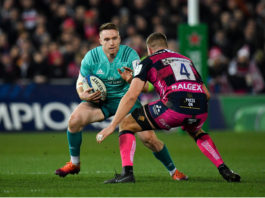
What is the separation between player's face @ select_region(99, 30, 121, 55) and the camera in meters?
8.59

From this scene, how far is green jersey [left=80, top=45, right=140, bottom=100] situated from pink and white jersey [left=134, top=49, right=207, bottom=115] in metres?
0.97

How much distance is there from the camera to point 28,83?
17266mm

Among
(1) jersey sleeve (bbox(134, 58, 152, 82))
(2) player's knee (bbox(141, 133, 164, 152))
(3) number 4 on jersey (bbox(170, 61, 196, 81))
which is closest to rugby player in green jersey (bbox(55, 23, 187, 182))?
(2) player's knee (bbox(141, 133, 164, 152))

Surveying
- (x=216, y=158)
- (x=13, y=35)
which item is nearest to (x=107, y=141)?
(x=13, y=35)

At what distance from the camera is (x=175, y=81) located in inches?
302

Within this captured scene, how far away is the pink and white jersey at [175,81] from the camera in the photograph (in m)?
7.63

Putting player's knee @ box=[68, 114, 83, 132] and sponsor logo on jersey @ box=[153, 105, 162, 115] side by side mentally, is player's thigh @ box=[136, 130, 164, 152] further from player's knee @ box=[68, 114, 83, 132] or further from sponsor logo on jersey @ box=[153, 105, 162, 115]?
player's knee @ box=[68, 114, 83, 132]

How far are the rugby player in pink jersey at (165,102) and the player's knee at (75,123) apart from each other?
86 centimetres

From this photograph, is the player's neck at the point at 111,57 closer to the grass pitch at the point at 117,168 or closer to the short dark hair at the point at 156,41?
the short dark hair at the point at 156,41

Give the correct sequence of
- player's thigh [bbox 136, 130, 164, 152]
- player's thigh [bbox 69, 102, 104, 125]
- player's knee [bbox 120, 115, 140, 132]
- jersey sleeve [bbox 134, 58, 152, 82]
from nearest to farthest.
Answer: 1. jersey sleeve [bbox 134, 58, 152, 82]
2. player's knee [bbox 120, 115, 140, 132]
3. player's thigh [bbox 136, 130, 164, 152]
4. player's thigh [bbox 69, 102, 104, 125]

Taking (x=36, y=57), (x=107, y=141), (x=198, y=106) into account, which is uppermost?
(x=198, y=106)

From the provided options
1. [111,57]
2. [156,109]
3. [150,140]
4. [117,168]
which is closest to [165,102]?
[156,109]

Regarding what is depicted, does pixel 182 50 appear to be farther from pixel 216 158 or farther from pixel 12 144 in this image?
pixel 216 158

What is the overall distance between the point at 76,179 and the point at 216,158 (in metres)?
1.86
